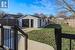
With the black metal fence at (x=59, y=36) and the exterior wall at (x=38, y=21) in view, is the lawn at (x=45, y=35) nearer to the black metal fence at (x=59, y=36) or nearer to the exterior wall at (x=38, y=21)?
the exterior wall at (x=38, y=21)

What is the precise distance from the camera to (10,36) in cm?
224

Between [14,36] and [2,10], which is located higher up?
[2,10]

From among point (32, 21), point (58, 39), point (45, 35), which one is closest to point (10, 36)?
point (58, 39)

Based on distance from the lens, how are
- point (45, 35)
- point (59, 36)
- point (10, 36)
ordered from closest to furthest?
point (59, 36) < point (10, 36) < point (45, 35)

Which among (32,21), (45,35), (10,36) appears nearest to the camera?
(10,36)

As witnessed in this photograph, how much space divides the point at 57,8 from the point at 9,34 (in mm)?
1625

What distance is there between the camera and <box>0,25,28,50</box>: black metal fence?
212 centimetres

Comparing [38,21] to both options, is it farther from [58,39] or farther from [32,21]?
[58,39]

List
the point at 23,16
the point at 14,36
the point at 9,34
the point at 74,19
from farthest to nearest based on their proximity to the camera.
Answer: the point at 23,16
the point at 74,19
the point at 9,34
the point at 14,36

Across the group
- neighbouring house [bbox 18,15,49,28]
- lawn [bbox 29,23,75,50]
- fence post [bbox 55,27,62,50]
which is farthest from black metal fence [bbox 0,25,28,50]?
lawn [bbox 29,23,75,50]

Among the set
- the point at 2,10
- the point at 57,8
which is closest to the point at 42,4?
the point at 57,8

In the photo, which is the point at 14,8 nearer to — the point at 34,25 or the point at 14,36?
the point at 34,25

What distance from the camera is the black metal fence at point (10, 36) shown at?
6.94 feet

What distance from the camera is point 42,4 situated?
379 centimetres
